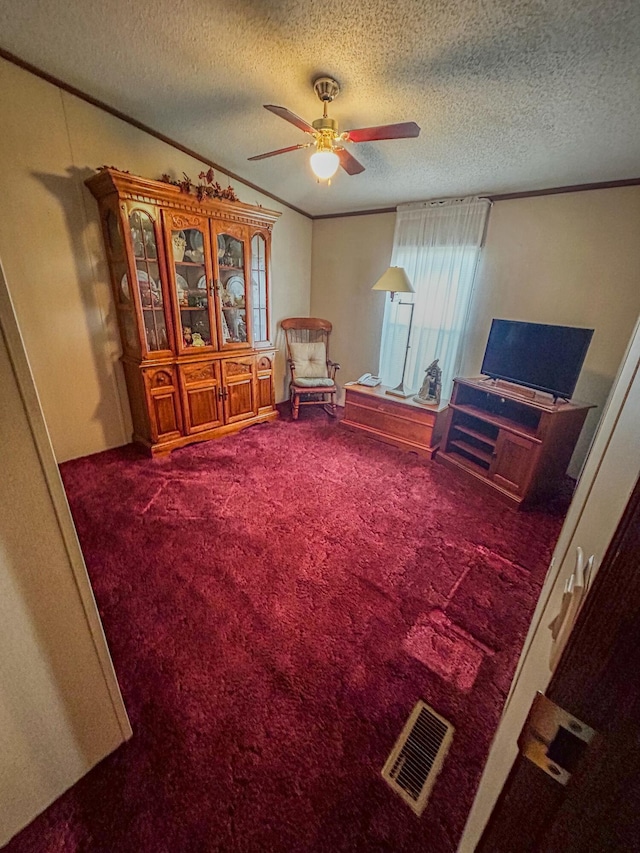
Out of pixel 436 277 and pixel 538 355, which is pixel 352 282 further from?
pixel 538 355

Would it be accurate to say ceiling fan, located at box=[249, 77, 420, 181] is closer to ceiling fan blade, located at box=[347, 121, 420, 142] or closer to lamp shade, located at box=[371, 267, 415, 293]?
ceiling fan blade, located at box=[347, 121, 420, 142]

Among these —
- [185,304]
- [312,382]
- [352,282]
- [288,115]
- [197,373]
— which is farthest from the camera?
[352,282]

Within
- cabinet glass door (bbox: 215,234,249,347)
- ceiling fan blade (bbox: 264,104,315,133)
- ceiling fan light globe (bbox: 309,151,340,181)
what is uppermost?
ceiling fan blade (bbox: 264,104,315,133)

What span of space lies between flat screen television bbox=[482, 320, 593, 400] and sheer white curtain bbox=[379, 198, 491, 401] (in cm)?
57

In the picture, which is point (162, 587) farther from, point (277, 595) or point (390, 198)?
point (390, 198)

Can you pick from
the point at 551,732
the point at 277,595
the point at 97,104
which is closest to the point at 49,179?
the point at 97,104

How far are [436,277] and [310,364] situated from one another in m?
1.64

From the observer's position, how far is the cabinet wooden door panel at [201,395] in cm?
305

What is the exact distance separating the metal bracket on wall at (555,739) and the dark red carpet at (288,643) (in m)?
1.01

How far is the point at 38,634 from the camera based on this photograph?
0.87m

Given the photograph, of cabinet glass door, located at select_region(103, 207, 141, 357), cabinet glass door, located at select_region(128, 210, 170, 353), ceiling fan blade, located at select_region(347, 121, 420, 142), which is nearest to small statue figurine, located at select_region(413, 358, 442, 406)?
ceiling fan blade, located at select_region(347, 121, 420, 142)

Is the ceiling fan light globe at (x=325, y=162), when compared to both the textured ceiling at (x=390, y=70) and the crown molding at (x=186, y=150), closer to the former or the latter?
→ the textured ceiling at (x=390, y=70)

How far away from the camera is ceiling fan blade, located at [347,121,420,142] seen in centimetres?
165

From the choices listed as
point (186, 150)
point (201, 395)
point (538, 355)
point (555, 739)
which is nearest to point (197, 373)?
point (201, 395)
